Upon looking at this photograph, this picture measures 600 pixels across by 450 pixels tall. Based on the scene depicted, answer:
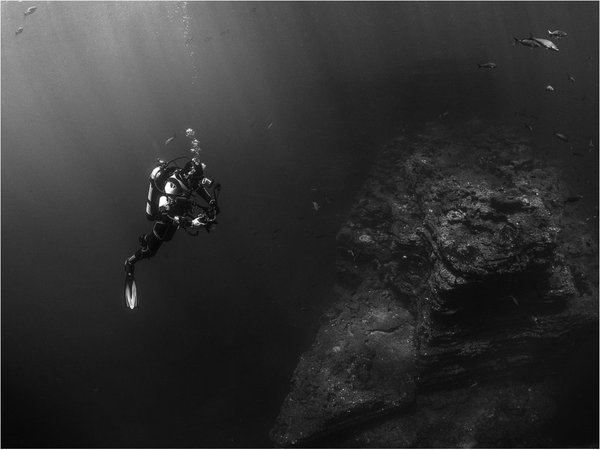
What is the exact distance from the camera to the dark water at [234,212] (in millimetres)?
14008

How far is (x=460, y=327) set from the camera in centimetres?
778

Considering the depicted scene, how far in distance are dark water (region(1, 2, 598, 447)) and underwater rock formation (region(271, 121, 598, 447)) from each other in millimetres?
3909

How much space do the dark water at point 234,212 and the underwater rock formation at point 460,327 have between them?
3.91m

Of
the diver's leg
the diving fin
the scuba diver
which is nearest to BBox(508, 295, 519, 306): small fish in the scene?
the scuba diver

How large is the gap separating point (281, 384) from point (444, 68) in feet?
48.3

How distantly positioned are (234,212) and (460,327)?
45.5 feet

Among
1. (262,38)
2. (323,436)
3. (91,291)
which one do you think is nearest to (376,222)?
(323,436)

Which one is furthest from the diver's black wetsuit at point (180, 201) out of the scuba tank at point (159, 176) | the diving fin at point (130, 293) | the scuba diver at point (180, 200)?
the diving fin at point (130, 293)

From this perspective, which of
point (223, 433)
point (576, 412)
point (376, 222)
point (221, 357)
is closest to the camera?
point (576, 412)

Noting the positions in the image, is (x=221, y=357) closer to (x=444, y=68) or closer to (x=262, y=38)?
(x=444, y=68)

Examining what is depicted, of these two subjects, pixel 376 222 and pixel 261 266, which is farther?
pixel 261 266

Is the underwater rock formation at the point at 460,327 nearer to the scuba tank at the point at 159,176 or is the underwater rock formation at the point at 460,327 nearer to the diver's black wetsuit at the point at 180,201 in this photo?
the diver's black wetsuit at the point at 180,201

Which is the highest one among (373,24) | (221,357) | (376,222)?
(373,24)

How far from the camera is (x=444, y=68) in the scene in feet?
46.1
